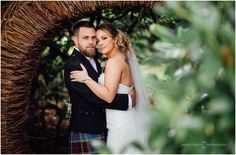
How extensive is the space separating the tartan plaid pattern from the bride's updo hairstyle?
78 centimetres

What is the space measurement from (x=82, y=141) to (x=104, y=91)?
1.84 ft

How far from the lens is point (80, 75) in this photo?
13.0 ft

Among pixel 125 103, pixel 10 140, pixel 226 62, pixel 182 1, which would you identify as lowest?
pixel 10 140

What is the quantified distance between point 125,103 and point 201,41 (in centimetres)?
269

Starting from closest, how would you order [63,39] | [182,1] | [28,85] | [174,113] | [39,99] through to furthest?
[174,113] < [182,1] < [28,85] < [63,39] < [39,99]

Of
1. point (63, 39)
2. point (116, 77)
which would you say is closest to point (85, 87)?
Result: point (116, 77)

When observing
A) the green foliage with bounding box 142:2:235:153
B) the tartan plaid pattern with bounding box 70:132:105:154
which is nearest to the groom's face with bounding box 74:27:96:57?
the tartan plaid pattern with bounding box 70:132:105:154

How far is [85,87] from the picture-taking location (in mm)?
3994

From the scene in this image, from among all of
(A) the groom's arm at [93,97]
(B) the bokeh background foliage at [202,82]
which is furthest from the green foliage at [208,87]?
(A) the groom's arm at [93,97]

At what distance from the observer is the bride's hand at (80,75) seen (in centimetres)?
393

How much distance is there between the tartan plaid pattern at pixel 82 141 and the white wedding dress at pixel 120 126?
0.38 ft

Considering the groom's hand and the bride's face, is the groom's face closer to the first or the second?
the bride's face

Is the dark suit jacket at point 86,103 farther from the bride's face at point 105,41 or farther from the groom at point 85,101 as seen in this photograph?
the bride's face at point 105,41

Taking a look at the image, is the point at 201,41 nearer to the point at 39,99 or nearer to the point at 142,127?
the point at 142,127
